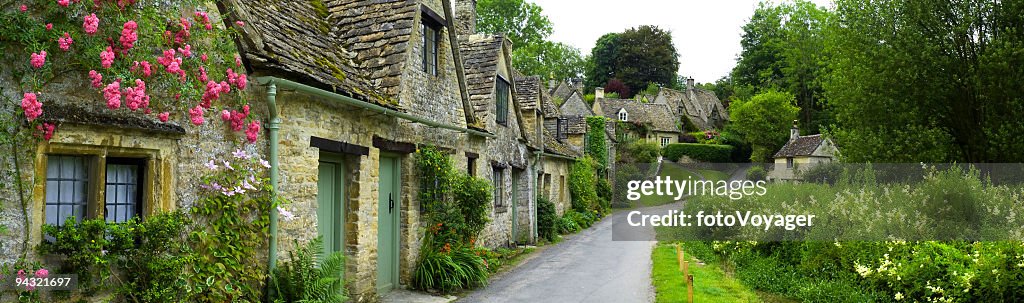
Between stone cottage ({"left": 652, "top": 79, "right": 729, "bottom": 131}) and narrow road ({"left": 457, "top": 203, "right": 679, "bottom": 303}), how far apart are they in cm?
5568

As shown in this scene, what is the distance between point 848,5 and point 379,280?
73.7 feet

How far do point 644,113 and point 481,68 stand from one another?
50.6m

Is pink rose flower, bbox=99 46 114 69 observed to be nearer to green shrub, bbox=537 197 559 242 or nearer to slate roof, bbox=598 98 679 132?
green shrub, bbox=537 197 559 242

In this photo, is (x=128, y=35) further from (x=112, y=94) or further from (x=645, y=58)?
(x=645, y=58)

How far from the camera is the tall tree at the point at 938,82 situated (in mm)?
20547

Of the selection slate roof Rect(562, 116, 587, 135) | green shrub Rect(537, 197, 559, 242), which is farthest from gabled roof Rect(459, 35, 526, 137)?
slate roof Rect(562, 116, 587, 135)

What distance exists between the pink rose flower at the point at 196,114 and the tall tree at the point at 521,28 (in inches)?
1734

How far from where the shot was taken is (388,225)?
11.3m

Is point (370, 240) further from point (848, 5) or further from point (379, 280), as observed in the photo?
point (848, 5)

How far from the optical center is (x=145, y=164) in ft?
20.1

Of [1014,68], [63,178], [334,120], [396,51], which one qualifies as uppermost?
[1014,68]

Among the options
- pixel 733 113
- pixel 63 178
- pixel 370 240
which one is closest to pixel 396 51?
pixel 370 240

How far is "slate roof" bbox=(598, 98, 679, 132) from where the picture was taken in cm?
6469

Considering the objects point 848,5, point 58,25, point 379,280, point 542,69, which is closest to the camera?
point 58,25
